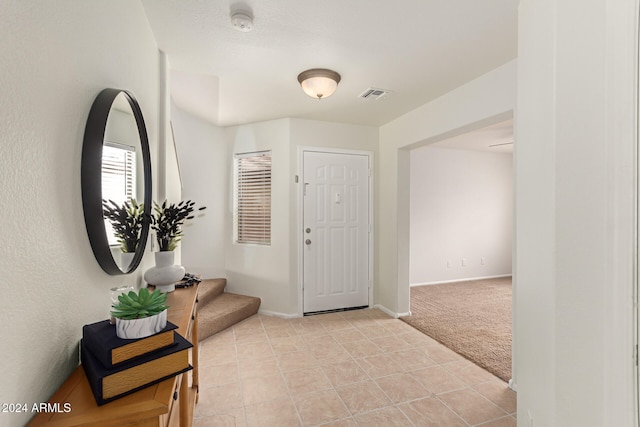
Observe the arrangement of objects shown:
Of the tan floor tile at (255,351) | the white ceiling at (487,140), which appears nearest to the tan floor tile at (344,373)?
the tan floor tile at (255,351)

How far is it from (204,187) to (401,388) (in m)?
3.29

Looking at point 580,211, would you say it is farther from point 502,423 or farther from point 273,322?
point 273,322

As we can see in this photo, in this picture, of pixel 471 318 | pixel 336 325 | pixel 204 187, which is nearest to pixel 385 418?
pixel 336 325

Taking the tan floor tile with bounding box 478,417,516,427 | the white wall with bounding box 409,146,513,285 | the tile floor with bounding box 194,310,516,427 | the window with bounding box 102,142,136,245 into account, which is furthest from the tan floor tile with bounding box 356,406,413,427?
the white wall with bounding box 409,146,513,285

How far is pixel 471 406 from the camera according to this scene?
6.67 ft

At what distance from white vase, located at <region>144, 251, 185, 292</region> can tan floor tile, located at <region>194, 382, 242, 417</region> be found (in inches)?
35.1

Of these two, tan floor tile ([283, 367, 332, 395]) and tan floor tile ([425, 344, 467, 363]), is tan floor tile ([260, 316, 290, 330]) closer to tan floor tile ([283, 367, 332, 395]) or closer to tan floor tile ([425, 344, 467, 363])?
tan floor tile ([283, 367, 332, 395])

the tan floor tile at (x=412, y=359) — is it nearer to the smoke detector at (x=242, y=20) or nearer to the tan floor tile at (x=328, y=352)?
the tan floor tile at (x=328, y=352)

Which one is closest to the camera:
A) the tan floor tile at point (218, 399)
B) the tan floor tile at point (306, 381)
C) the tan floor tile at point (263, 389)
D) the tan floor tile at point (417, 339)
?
the tan floor tile at point (218, 399)

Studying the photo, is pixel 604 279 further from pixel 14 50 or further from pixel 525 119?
pixel 14 50

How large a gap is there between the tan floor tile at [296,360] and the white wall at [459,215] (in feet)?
9.90

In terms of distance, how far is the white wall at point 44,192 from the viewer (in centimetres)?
66

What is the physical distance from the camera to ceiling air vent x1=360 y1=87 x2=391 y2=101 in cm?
279

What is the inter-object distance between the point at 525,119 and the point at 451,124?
4.84 feet
